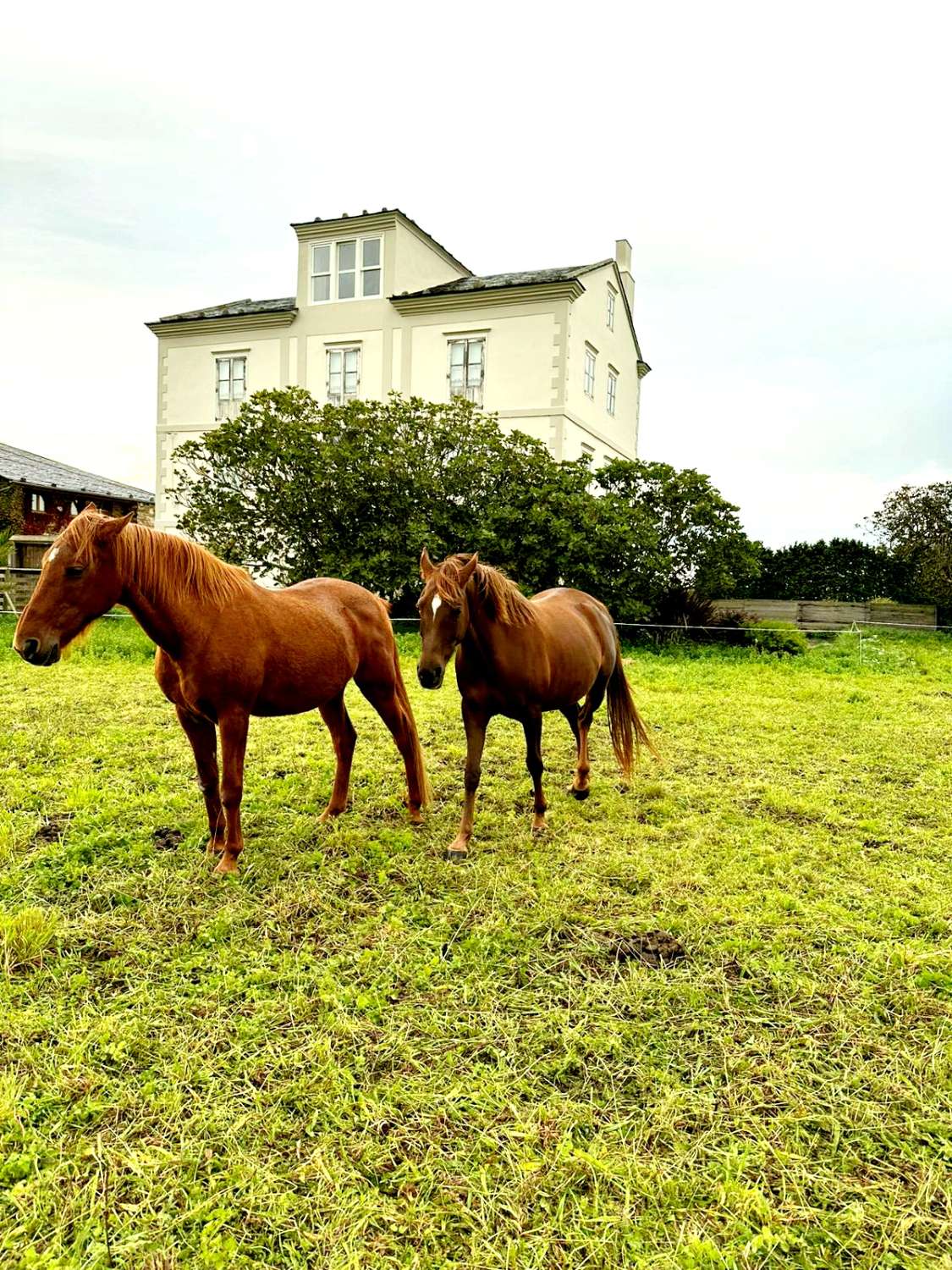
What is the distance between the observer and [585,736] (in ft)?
18.6

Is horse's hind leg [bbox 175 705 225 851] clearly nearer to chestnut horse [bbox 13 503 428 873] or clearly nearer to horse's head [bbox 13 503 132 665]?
chestnut horse [bbox 13 503 428 873]

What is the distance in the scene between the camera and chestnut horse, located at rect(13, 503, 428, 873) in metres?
3.50

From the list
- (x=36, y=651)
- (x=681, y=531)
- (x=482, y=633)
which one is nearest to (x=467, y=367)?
(x=681, y=531)

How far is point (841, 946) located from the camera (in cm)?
332

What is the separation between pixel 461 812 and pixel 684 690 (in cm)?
Answer: 556

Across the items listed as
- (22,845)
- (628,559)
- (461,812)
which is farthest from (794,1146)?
(628,559)

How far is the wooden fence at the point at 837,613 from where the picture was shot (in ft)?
55.9

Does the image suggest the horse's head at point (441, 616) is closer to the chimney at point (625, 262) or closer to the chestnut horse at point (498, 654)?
the chestnut horse at point (498, 654)

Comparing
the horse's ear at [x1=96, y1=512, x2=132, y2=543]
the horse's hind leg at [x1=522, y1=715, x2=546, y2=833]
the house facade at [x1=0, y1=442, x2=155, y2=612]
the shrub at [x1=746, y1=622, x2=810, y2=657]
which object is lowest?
the horse's hind leg at [x1=522, y1=715, x2=546, y2=833]

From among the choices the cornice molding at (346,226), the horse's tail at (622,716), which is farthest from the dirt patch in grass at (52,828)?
the cornice molding at (346,226)

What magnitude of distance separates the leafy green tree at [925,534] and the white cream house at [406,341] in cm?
798

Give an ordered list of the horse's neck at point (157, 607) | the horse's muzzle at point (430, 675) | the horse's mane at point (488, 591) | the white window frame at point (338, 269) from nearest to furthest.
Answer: the horse's neck at point (157, 607), the horse's muzzle at point (430, 675), the horse's mane at point (488, 591), the white window frame at point (338, 269)

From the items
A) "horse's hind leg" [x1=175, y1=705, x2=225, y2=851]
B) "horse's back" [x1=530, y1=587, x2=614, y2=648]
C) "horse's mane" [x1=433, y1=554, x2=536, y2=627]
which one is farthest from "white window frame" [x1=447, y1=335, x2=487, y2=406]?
"horse's hind leg" [x1=175, y1=705, x2=225, y2=851]

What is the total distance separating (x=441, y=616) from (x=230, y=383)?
847 inches
